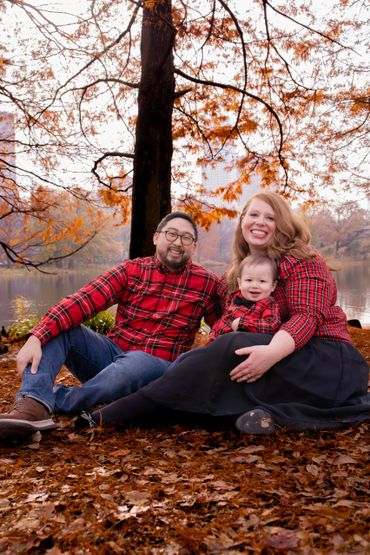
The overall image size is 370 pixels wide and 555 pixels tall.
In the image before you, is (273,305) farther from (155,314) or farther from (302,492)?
(302,492)

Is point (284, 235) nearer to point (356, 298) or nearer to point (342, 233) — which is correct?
point (356, 298)

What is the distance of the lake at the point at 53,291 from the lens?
1877 cm

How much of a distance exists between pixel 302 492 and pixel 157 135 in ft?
14.6

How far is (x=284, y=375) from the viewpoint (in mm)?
2953

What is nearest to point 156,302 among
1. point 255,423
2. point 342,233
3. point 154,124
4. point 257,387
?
point 257,387

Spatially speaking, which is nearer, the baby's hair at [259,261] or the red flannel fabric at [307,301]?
the red flannel fabric at [307,301]

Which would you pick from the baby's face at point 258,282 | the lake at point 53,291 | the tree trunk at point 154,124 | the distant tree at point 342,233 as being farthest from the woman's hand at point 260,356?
the distant tree at point 342,233

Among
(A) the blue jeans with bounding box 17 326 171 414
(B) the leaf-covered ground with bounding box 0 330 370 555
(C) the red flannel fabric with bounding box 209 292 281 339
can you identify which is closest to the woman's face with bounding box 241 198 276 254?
(C) the red flannel fabric with bounding box 209 292 281 339

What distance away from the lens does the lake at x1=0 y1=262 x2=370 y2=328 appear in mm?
18766

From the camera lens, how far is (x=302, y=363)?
2980 millimetres

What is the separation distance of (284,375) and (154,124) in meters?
3.72

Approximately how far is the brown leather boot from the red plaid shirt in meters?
0.78

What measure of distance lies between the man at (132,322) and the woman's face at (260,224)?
47 cm

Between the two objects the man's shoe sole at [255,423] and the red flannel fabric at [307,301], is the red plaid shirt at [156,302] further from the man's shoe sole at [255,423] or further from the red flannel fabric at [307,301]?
the man's shoe sole at [255,423]
